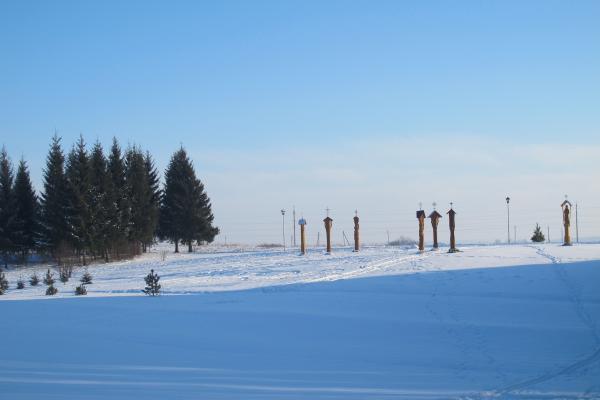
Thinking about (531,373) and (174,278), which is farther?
(174,278)

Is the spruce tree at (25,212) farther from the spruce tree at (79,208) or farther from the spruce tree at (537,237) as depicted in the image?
the spruce tree at (537,237)

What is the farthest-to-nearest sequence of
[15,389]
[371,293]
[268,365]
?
1. [371,293]
2. [268,365]
3. [15,389]

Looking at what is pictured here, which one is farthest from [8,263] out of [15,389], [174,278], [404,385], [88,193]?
[404,385]

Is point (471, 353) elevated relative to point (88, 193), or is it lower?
lower

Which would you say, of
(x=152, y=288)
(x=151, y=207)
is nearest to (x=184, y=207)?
(x=151, y=207)

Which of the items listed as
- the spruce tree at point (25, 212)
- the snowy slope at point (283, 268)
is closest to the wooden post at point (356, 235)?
the snowy slope at point (283, 268)

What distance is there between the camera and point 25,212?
43.8 m

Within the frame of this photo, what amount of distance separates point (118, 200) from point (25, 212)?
682cm

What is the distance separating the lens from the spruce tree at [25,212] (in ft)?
140

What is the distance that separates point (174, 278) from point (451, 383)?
65.3ft

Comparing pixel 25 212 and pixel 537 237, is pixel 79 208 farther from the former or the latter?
pixel 537 237

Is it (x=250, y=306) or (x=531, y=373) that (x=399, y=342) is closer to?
(x=531, y=373)

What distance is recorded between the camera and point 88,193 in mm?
40531

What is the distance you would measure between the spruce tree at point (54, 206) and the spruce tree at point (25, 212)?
3.47 feet
